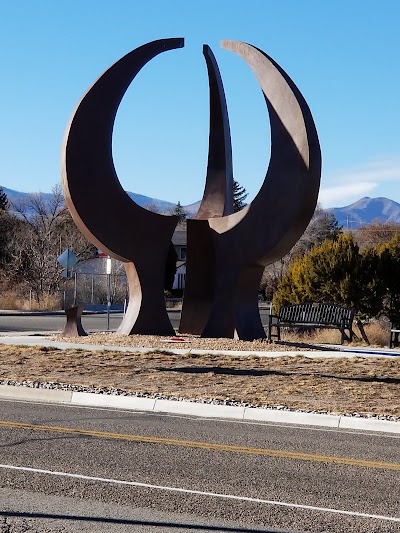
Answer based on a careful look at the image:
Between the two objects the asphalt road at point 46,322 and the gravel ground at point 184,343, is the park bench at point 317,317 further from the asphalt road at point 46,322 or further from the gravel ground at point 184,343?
the asphalt road at point 46,322

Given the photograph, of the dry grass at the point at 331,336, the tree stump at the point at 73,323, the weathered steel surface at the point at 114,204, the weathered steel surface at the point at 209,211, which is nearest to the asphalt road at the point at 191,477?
the weathered steel surface at the point at 114,204

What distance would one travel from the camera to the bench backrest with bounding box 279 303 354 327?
26.6 metres

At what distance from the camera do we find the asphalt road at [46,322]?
3247 centimetres

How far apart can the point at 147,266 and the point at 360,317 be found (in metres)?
10.3

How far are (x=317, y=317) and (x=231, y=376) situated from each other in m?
10.9

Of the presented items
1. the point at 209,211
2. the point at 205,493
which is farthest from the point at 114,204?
the point at 205,493

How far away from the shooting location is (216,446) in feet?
32.6

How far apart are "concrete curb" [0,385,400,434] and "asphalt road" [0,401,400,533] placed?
44cm

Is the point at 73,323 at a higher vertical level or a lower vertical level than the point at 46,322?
higher

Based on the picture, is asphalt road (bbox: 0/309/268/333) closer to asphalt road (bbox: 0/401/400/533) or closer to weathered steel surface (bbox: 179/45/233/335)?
weathered steel surface (bbox: 179/45/233/335)

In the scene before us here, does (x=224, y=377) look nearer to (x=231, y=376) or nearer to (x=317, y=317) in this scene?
(x=231, y=376)

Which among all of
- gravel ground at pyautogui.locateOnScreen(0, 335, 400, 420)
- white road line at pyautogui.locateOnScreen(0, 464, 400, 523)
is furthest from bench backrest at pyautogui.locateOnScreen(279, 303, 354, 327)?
white road line at pyautogui.locateOnScreen(0, 464, 400, 523)

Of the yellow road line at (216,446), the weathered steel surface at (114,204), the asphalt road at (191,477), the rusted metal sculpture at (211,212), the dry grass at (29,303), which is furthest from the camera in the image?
the dry grass at (29,303)

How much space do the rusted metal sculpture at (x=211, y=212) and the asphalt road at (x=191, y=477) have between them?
11282 millimetres
